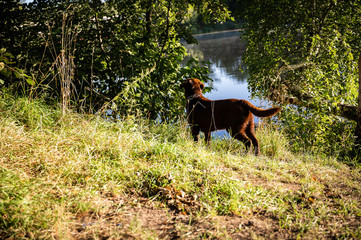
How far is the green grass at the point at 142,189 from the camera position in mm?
2137

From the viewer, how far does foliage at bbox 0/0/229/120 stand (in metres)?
4.69

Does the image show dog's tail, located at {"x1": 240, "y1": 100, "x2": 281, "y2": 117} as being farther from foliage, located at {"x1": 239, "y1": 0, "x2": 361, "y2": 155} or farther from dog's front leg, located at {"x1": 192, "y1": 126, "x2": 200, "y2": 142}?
foliage, located at {"x1": 239, "y1": 0, "x2": 361, "y2": 155}

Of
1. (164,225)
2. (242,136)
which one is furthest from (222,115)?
(164,225)

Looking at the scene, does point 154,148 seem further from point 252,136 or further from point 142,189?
point 252,136

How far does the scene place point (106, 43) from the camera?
4.93 m

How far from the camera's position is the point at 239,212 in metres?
2.50

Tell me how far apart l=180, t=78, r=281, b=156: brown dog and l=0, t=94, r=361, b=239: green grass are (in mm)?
451

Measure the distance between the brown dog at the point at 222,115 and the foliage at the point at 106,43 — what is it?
0.84 metres

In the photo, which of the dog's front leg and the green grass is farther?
the dog's front leg

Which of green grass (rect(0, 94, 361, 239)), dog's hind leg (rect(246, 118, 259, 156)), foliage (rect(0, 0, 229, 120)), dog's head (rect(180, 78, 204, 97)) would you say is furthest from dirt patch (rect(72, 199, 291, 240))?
foliage (rect(0, 0, 229, 120))

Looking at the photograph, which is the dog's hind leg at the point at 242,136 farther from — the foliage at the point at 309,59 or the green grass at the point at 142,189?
the foliage at the point at 309,59

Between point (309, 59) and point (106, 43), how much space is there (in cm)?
488

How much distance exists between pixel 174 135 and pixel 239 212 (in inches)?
89.7

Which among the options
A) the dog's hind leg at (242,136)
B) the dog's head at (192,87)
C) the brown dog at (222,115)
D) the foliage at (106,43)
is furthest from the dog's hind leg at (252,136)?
the foliage at (106,43)
